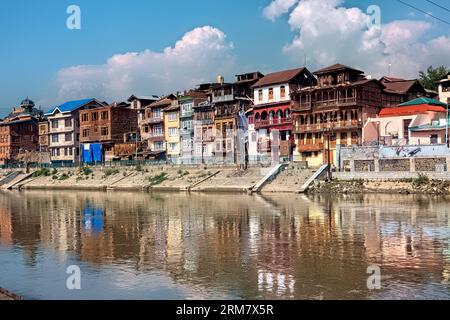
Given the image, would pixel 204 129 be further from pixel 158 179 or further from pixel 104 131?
pixel 104 131

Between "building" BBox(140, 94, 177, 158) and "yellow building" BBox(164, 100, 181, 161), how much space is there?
1247mm

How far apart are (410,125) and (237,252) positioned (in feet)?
158

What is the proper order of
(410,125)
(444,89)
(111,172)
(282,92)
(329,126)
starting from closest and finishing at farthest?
1. (410,125)
2. (329,126)
3. (444,89)
4. (282,92)
5. (111,172)

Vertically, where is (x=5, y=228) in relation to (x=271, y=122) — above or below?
below

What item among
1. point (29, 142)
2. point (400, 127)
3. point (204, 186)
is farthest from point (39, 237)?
point (29, 142)

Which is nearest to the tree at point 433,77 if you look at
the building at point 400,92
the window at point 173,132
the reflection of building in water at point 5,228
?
the building at point 400,92

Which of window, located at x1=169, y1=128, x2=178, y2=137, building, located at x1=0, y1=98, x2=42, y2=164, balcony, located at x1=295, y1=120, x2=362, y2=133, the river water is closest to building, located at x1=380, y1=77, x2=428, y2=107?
balcony, located at x1=295, y1=120, x2=362, y2=133

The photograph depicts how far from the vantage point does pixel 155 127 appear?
11169cm

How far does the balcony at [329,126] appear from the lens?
74.0 meters

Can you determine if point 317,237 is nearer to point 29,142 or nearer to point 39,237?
point 39,237

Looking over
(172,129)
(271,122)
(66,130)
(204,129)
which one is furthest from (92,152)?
(271,122)

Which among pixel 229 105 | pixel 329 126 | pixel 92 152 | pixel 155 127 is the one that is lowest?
pixel 92 152

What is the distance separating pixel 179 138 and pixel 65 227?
66837mm
